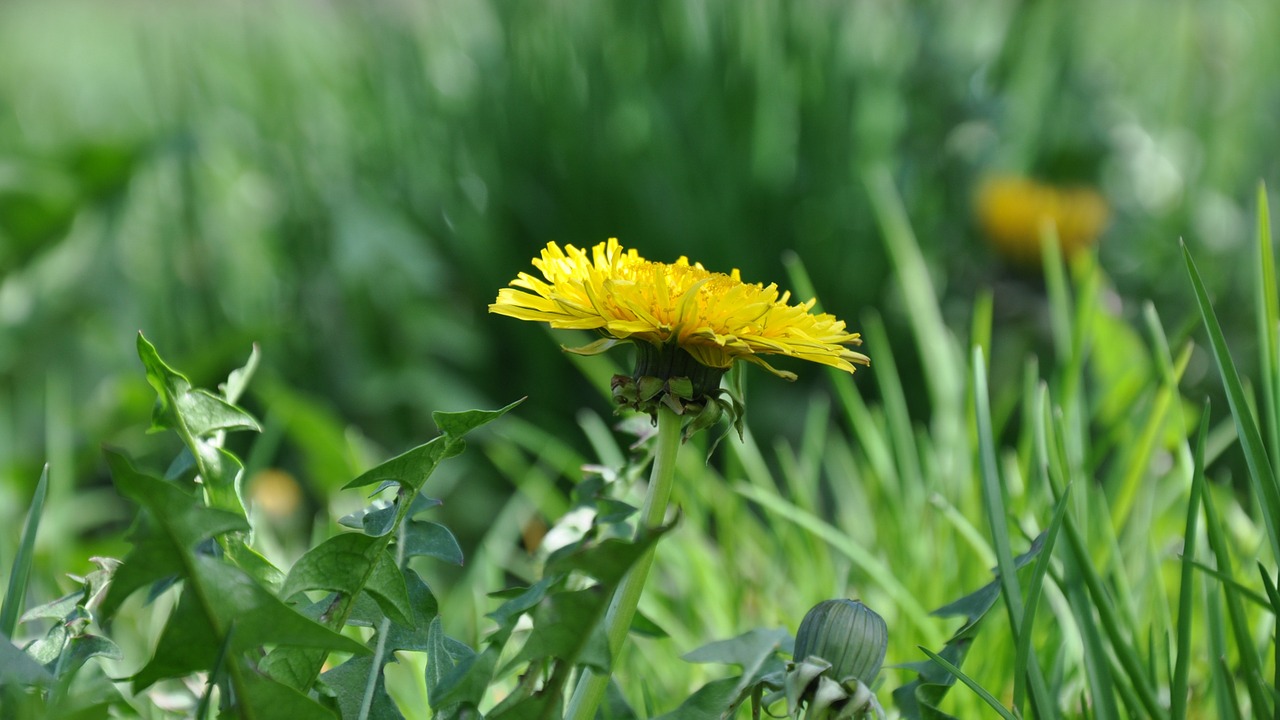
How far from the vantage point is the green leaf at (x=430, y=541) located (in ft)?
1.87

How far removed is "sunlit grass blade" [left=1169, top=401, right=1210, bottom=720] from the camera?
1.88 feet

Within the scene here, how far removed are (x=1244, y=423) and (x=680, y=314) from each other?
1.06 ft

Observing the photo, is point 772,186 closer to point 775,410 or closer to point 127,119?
point 775,410

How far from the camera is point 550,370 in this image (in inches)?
69.2

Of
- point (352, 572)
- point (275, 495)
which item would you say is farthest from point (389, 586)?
point (275, 495)

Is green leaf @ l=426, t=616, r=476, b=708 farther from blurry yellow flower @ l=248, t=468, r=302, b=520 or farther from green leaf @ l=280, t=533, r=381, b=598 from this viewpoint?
blurry yellow flower @ l=248, t=468, r=302, b=520

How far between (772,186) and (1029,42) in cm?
62

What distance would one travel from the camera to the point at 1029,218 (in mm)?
1687

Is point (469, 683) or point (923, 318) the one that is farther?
point (923, 318)

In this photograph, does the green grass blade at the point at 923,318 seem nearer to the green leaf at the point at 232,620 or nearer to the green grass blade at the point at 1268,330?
the green grass blade at the point at 1268,330

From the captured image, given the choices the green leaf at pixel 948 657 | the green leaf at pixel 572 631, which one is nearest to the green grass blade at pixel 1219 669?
the green leaf at pixel 948 657

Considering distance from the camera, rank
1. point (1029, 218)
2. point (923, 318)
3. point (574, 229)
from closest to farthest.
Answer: point (923, 318) < point (1029, 218) < point (574, 229)

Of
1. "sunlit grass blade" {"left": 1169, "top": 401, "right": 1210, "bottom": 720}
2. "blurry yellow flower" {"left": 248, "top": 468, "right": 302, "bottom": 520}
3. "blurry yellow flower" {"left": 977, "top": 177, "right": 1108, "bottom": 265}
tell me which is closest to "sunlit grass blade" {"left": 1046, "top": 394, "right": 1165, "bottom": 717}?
"sunlit grass blade" {"left": 1169, "top": 401, "right": 1210, "bottom": 720}

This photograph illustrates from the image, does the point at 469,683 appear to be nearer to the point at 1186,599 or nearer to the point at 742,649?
the point at 742,649
